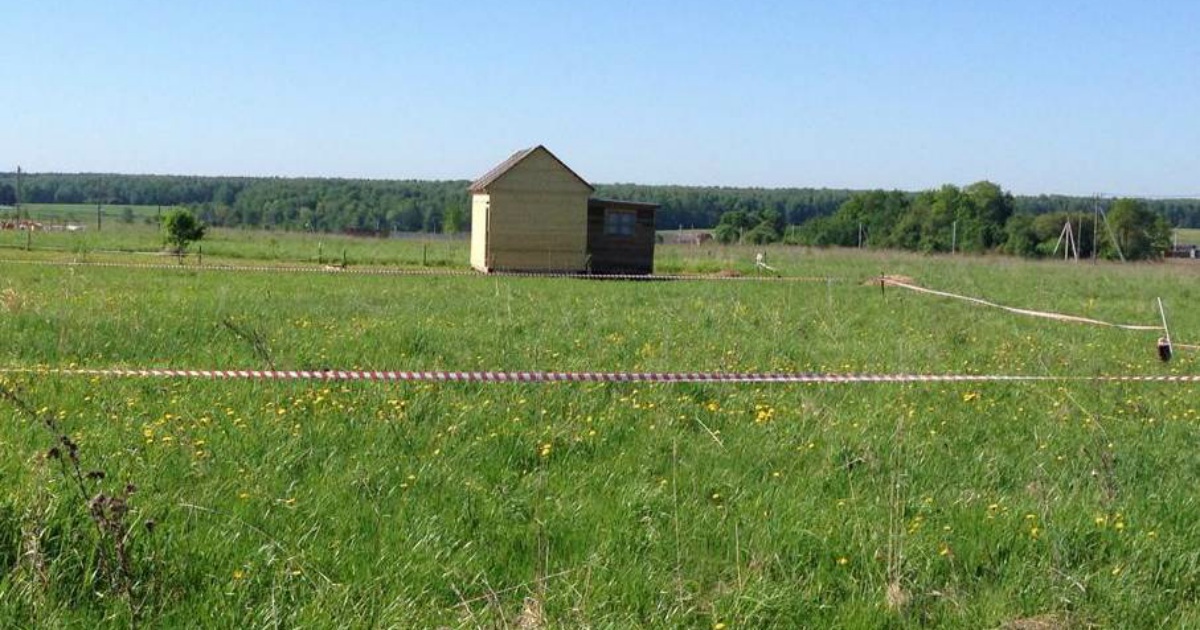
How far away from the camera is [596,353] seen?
13.3m

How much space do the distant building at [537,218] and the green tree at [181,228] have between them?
11360 millimetres

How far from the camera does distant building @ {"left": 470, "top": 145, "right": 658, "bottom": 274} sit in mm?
39000

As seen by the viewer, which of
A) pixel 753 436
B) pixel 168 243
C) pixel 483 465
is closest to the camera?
pixel 483 465

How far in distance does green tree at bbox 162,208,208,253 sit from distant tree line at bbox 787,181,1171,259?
57.2m

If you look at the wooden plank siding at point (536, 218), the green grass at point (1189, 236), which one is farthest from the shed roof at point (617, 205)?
the green grass at point (1189, 236)

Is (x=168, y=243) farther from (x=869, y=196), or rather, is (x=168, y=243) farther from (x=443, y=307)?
(x=869, y=196)

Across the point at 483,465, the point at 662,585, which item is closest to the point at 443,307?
the point at 483,465

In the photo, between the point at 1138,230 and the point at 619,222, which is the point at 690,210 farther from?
the point at 619,222

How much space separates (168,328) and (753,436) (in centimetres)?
784

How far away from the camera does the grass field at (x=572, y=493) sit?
17.5ft

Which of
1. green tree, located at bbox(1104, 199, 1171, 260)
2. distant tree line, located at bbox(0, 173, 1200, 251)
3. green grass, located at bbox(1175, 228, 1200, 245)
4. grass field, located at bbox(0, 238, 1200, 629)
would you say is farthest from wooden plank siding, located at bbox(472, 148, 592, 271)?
green grass, located at bbox(1175, 228, 1200, 245)

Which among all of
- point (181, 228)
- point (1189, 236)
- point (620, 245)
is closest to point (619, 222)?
point (620, 245)

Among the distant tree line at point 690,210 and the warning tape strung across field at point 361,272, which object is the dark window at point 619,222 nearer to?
the warning tape strung across field at point 361,272

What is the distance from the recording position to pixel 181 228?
43844 mm
